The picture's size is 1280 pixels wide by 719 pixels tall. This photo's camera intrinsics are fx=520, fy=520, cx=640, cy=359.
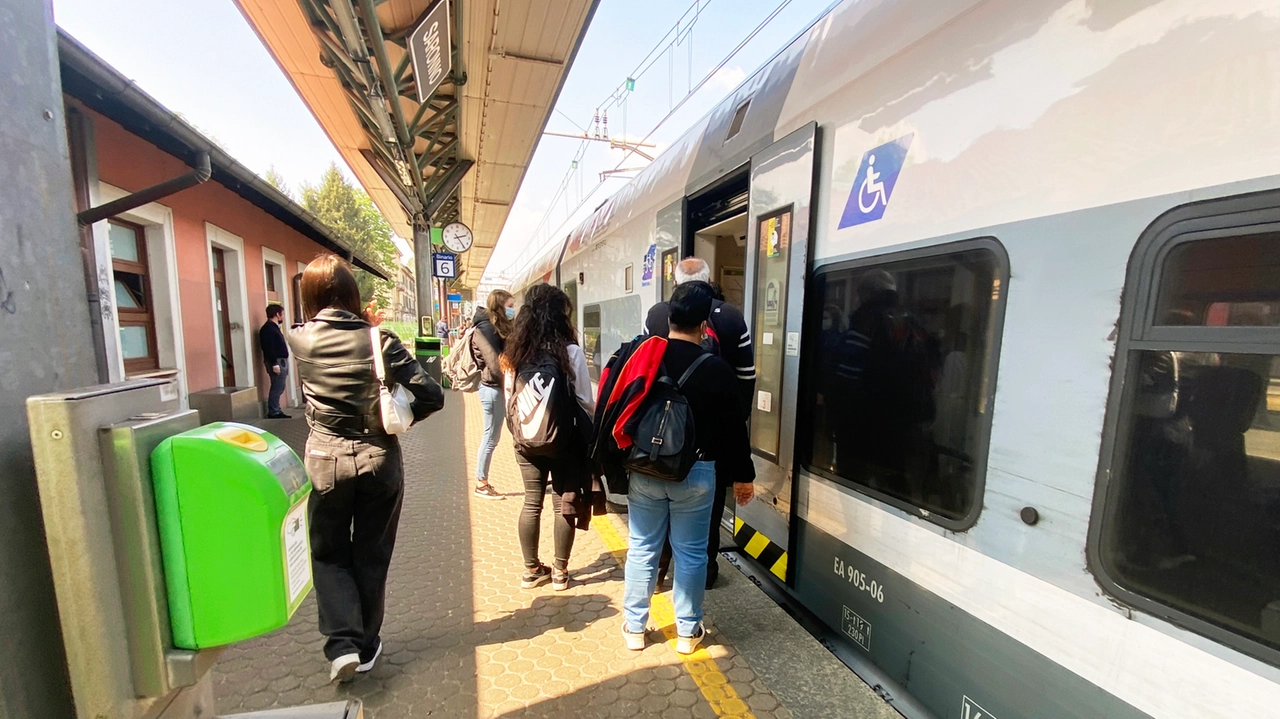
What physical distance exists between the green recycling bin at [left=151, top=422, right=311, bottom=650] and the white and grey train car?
6.03 ft

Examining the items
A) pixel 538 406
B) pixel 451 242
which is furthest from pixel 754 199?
pixel 451 242

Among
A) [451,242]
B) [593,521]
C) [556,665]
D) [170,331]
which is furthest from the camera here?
[451,242]

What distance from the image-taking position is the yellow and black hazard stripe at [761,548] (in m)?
2.68

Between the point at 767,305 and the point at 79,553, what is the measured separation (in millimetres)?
2580

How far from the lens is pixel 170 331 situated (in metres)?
5.67

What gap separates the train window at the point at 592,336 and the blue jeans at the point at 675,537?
12.2 feet

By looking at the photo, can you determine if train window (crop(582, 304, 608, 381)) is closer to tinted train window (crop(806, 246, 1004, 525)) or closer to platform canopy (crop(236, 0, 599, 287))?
platform canopy (crop(236, 0, 599, 287))

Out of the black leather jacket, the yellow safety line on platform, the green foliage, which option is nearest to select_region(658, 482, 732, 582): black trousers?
the yellow safety line on platform

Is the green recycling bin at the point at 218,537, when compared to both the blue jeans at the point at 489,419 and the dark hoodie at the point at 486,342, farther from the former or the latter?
the blue jeans at the point at 489,419

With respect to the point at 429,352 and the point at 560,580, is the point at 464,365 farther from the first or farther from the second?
the point at 429,352

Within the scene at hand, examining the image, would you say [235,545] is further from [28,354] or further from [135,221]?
[135,221]

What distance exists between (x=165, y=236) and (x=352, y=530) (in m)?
5.47

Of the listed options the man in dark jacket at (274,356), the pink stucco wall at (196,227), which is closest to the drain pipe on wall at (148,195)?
the pink stucco wall at (196,227)

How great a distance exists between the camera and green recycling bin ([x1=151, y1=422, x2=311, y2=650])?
84cm
